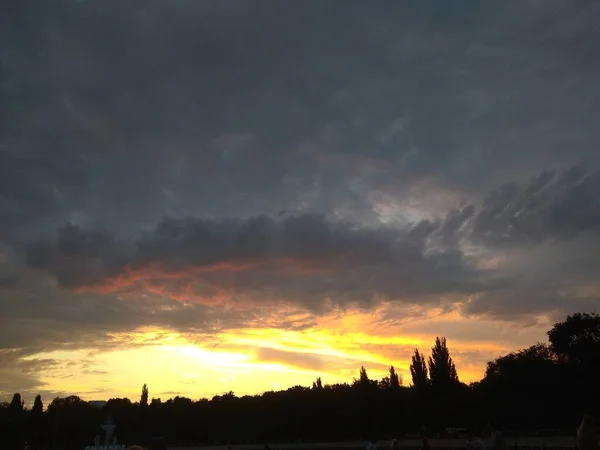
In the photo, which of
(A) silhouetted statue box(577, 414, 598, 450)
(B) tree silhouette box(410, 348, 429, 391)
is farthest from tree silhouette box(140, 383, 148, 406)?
(A) silhouetted statue box(577, 414, 598, 450)

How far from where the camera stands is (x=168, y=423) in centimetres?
11681

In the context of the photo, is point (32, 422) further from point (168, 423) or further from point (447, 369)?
point (447, 369)

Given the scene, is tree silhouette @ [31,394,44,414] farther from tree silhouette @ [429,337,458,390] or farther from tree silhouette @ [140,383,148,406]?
tree silhouette @ [429,337,458,390]

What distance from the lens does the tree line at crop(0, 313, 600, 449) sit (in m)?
73.0

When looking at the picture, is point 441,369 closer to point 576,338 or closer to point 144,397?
point 576,338

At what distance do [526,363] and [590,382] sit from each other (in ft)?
39.3

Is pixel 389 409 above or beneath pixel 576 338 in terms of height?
beneath

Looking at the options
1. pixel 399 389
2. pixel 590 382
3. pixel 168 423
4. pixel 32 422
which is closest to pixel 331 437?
pixel 399 389

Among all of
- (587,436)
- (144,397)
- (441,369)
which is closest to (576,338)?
(441,369)

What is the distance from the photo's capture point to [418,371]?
318ft

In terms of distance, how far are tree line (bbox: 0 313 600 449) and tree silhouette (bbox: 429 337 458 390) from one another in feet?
0.56

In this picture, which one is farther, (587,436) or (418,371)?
(418,371)

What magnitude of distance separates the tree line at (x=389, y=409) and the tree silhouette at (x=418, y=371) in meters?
0.18

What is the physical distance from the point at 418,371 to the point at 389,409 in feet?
29.7
